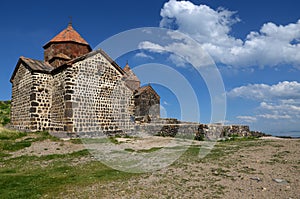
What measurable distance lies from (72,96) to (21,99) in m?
6.03

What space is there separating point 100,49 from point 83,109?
17.9ft

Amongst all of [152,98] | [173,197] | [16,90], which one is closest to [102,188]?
[173,197]

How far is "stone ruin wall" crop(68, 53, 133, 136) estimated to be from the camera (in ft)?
58.9

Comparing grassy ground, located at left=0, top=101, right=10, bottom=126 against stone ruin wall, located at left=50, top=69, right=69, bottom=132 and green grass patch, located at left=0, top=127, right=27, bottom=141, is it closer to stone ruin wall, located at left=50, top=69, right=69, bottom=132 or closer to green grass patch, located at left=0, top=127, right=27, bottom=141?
stone ruin wall, located at left=50, top=69, right=69, bottom=132

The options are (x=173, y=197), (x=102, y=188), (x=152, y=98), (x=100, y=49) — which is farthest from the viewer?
(x=152, y=98)

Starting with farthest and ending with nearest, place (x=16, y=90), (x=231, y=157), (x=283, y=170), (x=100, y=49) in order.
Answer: (x=16, y=90) < (x=100, y=49) < (x=231, y=157) < (x=283, y=170)

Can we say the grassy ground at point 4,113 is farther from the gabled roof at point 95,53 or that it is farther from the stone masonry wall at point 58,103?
the gabled roof at point 95,53

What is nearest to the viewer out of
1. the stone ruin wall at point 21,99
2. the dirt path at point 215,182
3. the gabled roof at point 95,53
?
the dirt path at point 215,182

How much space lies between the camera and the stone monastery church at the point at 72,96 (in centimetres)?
1780

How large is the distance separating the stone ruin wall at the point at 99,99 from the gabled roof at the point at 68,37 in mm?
5789

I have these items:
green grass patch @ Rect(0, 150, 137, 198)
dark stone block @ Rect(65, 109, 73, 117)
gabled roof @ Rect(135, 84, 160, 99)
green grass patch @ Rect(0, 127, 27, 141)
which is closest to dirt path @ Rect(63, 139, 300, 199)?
green grass patch @ Rect(0, 150, 137, 198)

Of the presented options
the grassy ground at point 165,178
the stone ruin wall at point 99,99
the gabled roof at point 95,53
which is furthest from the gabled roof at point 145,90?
the grassy ground at point 165,178

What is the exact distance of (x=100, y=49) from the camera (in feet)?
65.1

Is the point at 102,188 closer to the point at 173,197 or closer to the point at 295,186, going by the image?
the point at 173,197
